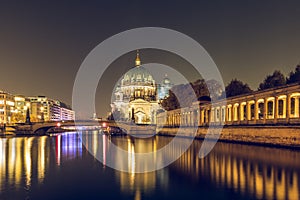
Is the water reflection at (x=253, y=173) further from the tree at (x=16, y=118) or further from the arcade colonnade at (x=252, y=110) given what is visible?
the tree at (x=16, y=118)

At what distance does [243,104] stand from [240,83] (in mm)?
31666

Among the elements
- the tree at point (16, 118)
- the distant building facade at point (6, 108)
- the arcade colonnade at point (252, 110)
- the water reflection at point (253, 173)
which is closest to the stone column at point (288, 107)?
the arcade colonnade at point (252, 110)

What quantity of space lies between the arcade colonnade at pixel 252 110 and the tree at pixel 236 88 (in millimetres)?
10245

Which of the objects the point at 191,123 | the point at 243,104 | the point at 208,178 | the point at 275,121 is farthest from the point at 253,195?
the point at 191,123

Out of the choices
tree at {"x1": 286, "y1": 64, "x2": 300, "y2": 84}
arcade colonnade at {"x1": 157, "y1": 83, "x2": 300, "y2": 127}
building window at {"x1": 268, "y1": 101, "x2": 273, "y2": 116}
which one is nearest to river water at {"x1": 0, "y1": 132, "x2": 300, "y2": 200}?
arcade colonnade at {"x1": 157, "y1": 83, "x2": 300, "y2": 127}

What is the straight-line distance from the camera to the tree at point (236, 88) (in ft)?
281

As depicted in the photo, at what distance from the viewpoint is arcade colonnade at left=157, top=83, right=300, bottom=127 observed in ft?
145

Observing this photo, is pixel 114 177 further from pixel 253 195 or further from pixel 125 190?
pixel 253 195

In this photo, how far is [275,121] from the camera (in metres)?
47.1

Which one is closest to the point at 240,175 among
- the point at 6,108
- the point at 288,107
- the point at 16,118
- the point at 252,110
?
the point at 288,107

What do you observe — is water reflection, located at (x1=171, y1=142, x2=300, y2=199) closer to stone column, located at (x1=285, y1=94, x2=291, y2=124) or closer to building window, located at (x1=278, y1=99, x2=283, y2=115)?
stone column, located at (x1=285, y1=94, x2=291, y2=124)

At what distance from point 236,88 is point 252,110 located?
30.3 metres

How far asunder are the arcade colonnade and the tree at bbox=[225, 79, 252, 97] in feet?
33.6

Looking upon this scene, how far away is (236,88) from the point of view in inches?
3413
